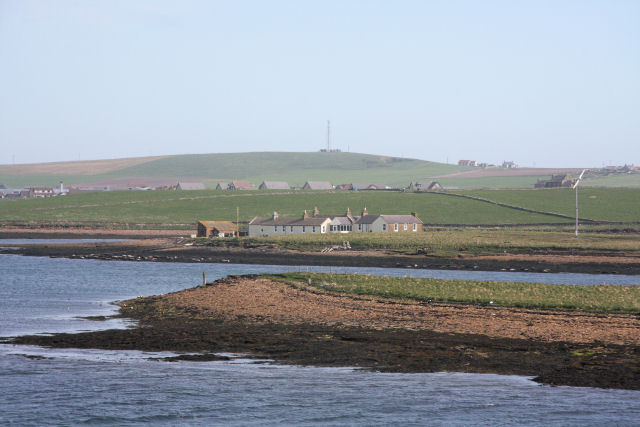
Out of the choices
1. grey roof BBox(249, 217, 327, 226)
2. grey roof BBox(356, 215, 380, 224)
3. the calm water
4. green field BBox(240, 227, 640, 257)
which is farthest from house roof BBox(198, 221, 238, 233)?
the calm water

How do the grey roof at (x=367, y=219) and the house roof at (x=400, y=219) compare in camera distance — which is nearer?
the grey roof at (x=367, y=219)

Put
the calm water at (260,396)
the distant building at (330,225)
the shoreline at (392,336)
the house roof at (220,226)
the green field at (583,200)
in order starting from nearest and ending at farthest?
the calm water at (260,396) → the shoreline at (392,336) → the house roof at (220,226) → the distant building at (330,225) → the green field at (583,200)

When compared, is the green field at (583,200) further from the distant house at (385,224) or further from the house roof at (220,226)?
the house roof at (220,226)

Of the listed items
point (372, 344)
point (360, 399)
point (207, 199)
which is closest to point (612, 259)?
point (372, 344)

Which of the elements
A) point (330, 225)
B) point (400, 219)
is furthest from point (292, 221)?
point (400, 219)

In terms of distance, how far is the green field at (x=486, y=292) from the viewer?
4203 centimetres

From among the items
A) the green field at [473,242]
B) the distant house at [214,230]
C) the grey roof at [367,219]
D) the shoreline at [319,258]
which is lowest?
the shoreline at [319,258]

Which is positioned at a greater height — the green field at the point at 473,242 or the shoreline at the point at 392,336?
the shoreline at the point at 392,336

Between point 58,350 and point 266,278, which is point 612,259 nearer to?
point 266,278

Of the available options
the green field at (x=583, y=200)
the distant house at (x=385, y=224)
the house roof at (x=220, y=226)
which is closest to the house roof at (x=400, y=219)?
the distant house at (x=385, y=224)

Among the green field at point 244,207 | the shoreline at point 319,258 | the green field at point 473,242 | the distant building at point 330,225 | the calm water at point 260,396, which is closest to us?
the calm water at point 260,396

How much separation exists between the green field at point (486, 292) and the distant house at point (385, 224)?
235 feet

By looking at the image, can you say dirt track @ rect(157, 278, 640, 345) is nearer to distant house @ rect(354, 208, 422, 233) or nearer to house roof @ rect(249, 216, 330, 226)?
house roof @ rect(249, 216, 330, 226)

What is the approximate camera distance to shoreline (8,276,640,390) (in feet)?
92.5
